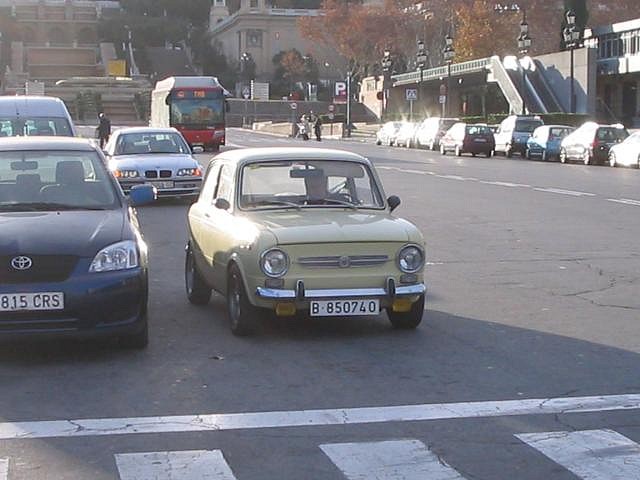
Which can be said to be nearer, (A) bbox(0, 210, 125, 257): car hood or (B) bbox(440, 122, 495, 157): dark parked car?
(A) bbox(0, 210, 125, 257): car hood

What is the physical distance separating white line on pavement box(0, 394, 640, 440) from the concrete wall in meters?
59.3

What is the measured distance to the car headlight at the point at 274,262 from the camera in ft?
28.7

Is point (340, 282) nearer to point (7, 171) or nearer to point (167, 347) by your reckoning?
point (167, 347)

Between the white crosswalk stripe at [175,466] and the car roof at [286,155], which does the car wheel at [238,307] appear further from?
the white crosswalk stripe at [175,466]

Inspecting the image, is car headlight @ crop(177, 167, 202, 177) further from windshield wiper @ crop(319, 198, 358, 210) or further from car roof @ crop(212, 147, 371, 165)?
windshield wiper @ crop(319, 198, 358, 210)

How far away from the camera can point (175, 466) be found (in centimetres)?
575

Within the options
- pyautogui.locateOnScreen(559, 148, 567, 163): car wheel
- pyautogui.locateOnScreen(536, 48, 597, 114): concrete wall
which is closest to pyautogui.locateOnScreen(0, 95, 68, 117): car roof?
pyautogui.locateOnScreen(559, 148, 567, 163): car wheel

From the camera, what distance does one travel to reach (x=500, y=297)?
11156 millimetres

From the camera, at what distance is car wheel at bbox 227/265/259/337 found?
902 cm

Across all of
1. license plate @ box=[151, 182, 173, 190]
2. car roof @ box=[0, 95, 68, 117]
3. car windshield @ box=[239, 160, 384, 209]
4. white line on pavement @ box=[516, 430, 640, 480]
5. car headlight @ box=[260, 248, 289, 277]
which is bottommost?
white line on pavement @ box=[516, 430, 640, 480]

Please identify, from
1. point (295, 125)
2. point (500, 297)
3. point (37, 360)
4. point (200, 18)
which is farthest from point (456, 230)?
point (200, 18)

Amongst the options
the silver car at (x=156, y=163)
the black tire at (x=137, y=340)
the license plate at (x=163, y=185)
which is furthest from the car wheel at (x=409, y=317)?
the license plate at (x=163, y=185)

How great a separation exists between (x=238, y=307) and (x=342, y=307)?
896mm

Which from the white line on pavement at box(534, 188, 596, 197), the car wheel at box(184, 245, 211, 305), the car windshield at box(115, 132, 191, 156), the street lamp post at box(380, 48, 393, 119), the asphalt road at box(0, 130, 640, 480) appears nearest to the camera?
the asphalt road at box(0, 130, 640, 480)
